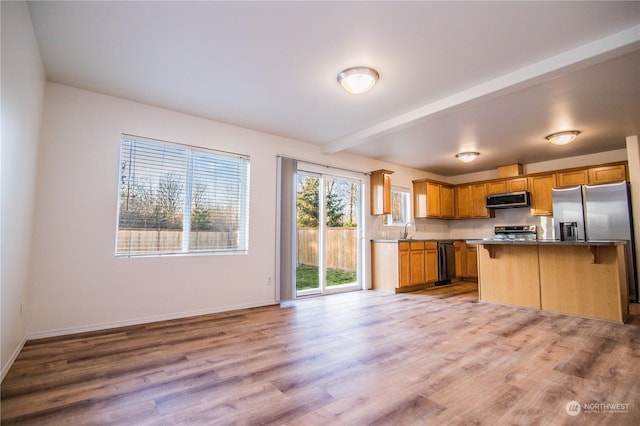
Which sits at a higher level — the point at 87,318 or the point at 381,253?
the point at 381,253

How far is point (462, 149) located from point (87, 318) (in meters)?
5.92

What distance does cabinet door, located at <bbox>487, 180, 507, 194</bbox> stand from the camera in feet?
21.5

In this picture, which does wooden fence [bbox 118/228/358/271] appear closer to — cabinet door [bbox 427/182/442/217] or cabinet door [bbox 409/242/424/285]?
cabinet door [bbox 409/242/424/285]

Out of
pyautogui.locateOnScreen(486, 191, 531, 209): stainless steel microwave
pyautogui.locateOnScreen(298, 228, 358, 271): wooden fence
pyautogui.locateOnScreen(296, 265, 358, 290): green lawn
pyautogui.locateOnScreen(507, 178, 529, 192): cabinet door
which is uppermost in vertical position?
pyautogui.locateOnScreen(507, 178, 529, 192): cabinet door

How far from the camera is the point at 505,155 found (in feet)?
19.2

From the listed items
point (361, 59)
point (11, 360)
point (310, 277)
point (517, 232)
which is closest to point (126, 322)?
point (11, 360)

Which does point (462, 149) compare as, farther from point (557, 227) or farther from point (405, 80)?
point (405, 80)

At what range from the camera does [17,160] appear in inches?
88.5

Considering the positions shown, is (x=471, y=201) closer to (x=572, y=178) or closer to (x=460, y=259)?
(x=460, y=259)

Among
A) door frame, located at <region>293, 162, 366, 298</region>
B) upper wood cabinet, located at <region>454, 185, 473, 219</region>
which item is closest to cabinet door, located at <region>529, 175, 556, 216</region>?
upper wood cabinet, located at <region>454, 185, 473, 219</region>

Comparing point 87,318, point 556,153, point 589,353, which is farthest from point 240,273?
point 556,153

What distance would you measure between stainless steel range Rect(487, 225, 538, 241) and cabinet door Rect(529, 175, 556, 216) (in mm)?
389

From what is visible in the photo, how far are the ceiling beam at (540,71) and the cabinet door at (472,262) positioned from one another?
4.33 meters

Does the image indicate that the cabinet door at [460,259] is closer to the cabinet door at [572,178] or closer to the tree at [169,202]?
the cabinet door at [572,178]
